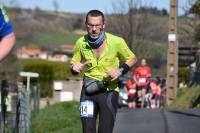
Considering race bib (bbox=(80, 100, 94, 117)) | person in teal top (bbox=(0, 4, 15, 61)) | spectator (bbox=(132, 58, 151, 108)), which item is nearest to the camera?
person in teal top (bbox=(0, 4, 15, 61))

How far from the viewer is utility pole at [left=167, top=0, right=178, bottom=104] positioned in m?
23.3

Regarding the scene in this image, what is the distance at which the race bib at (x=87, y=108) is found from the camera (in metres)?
7.49

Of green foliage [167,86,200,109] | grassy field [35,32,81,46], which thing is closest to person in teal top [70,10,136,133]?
green foliage [167,86,200,109]

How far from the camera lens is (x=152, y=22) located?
120ft

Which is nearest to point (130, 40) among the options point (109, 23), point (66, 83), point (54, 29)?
point (109, 23)

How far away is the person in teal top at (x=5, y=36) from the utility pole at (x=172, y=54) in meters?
18.1

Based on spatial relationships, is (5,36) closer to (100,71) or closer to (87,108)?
(87,108)

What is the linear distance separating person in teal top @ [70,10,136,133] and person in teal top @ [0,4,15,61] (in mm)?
2158

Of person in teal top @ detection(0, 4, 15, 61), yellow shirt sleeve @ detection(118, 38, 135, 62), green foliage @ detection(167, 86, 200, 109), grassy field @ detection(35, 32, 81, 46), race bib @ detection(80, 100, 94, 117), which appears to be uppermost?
person in teal top @ detection(0, 4, 15, 61)

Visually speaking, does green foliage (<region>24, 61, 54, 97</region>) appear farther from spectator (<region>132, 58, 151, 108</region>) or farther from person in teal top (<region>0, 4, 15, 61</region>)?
person in teal top (<region>0, 4, 15, 61</region>)

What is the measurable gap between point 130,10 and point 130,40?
3.69 meters

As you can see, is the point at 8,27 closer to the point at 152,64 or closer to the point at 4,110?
the point at 4,110

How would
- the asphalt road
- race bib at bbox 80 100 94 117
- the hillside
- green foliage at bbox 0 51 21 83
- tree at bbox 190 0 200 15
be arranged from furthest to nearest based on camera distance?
1. the hillside
2. green foliage at bbox 0 51 21 83
3. tree at bbox 190 0 200 15
4. the asphalt road
5. race bib at bbox 80 100 94 117

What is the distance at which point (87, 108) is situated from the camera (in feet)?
24.6
